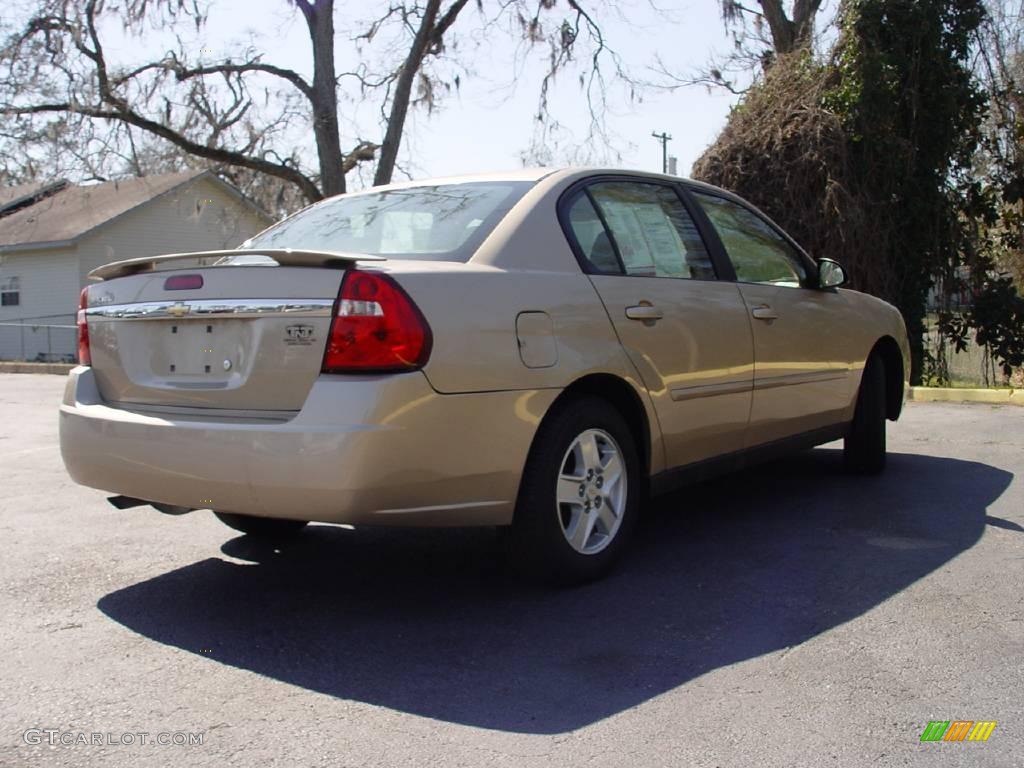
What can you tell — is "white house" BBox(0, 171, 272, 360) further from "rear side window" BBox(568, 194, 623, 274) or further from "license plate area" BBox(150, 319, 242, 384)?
"license plate area" BBox(150, 319, 242, 384)

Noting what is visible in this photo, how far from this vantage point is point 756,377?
5.12 m

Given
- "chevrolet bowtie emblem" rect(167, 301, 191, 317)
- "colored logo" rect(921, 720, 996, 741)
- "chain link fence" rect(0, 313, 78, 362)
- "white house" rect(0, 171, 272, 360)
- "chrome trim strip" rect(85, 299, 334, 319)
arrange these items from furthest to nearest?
"white house" rect(0, 171, 272, 360)
"chain link fence" rect(0, 313, 78, 362)
"chevrolet bowtie emblem" rect(167, 301, 191, 317)
"chrome trim strip" rect(85, 299, 334, 319)
"colored logo" rect(921, 720, 996, 741)

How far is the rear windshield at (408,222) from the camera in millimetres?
4105

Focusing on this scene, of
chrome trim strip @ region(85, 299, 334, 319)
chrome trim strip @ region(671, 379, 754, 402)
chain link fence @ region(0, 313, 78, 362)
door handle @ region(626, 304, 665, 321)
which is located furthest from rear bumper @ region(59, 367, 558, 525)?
chain link fence @ region(0, 313, 78, 362)

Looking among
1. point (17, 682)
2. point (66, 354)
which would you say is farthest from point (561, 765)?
point (66, 354)

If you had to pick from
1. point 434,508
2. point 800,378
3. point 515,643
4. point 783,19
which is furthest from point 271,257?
point 783,19

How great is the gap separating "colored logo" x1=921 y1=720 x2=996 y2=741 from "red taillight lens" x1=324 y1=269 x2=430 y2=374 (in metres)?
1.87

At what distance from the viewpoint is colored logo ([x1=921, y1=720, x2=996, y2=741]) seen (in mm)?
2844

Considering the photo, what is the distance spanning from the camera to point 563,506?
13.4 feet

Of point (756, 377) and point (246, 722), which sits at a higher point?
point (756, 377)

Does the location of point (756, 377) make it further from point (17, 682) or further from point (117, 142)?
point (117, 142)

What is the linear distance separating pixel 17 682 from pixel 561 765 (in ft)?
5.82

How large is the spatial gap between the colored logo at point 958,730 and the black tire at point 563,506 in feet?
4.83

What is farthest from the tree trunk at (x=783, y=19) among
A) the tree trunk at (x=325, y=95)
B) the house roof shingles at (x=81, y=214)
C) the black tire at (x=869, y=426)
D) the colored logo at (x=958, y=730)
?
the house roof shingles at (x=81, y=214)
